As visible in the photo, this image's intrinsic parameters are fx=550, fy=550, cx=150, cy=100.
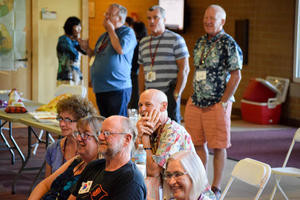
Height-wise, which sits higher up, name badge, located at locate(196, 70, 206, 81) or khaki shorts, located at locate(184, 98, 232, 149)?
name badge, located at locate(196, 70, 206, 81)

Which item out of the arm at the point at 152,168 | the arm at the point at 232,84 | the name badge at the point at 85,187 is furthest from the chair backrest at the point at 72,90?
the name badge at the point at 85,187

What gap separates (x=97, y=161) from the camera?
2908 millimetres

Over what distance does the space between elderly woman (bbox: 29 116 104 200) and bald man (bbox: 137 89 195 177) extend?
35 cm

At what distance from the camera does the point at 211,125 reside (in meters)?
5.01

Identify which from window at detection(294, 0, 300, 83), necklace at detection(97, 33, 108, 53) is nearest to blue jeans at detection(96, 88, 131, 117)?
necklace at detection(97, 33, 108, 53)

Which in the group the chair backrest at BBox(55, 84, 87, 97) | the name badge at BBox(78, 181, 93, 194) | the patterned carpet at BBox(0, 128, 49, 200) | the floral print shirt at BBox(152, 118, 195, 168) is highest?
the chair backrest at BBox(55, 84, 87, 97)

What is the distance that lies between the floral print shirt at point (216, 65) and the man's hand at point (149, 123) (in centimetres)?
162

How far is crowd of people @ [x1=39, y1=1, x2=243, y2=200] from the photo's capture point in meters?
2.66

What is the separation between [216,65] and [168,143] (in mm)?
1774

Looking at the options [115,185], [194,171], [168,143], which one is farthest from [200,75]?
[194,171]

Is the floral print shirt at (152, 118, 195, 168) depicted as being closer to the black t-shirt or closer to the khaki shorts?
the black t-shirt

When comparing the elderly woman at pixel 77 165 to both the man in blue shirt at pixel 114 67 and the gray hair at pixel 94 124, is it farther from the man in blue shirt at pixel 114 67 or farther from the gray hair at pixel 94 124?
the man in blue shirt at pixel 114 67

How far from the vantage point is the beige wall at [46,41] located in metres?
8.66

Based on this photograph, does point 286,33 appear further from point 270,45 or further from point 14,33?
point 14,33
